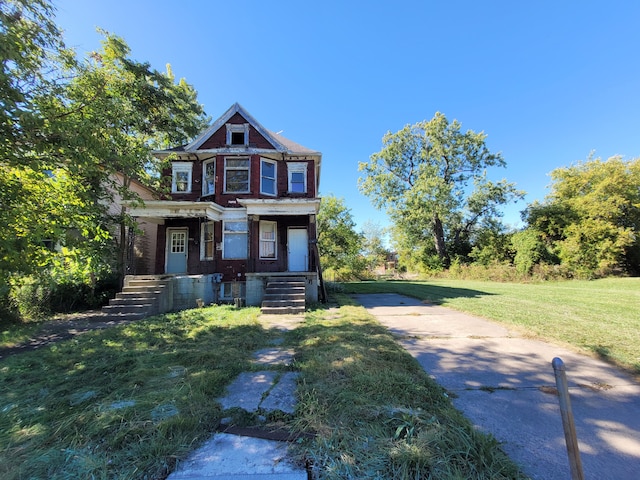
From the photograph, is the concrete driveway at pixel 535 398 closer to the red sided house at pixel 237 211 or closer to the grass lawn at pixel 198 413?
the grass lawn at pixel 198 413

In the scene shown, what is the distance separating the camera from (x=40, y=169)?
13.6 ft

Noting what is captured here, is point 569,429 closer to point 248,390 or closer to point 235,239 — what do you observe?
point 248,390

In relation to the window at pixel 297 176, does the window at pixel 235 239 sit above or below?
below

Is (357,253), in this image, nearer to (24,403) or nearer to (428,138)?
(428,138)

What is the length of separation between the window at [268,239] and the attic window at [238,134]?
386 cm

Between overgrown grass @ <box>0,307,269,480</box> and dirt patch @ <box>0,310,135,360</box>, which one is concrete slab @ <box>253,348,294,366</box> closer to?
overgrown grass @ <box>0,307,269,480</box>

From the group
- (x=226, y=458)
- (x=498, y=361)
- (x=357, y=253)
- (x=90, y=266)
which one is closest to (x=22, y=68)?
(x=90, y=266)

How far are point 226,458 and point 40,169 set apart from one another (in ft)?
16.0

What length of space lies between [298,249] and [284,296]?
372 centimetres

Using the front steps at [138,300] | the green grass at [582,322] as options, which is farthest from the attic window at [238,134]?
the green grass at [582,322]

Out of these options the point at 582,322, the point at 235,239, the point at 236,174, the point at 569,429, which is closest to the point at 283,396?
the point at 569,429

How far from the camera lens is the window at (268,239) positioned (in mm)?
12188

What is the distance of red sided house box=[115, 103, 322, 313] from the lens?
425 inches

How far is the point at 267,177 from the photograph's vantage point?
12.4 meters
